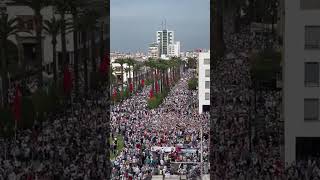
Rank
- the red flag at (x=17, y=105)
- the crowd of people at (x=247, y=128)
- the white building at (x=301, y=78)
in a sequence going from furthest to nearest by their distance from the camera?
1. the white building at (x=301, y=78)
2. the crowd of people at (x=247, y=128)
3. the red flag at (x=17, y=105)

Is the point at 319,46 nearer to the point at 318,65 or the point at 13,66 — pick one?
the point at 318,65

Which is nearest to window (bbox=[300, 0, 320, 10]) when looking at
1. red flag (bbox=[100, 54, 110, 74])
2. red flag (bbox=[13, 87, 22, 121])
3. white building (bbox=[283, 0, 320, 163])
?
white building (bbox=[283, 0, 320, 163])

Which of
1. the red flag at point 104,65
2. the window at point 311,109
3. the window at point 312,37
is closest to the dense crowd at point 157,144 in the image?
the red flag at point 104,65

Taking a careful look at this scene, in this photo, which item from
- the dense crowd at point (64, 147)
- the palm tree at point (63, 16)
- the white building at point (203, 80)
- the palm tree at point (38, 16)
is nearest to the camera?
the dense crowd at point (64, 147)

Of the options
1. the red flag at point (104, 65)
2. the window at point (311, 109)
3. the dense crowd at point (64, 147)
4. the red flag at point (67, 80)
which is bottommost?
the dense crowd at point (64, 147)

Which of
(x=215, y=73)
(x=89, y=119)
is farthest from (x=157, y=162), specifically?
(x=89, y=119)

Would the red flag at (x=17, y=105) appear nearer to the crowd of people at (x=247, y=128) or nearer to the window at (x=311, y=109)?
the crowd of people at (x=247, y=128)
